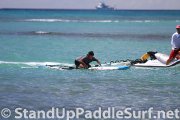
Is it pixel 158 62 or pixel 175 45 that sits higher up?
pixel 175 45

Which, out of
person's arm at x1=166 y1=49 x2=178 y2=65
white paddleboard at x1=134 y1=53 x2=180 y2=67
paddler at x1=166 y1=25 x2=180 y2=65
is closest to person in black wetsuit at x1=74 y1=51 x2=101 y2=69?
white paddleboard at x1=134 y1=53 x2=180 y2=67

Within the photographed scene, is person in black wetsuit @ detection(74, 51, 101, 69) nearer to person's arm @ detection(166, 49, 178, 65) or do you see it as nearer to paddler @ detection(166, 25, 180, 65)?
person's arm @ detection(166, 49, 178, 65)

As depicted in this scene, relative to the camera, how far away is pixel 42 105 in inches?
495

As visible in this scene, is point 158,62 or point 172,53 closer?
point 172,53

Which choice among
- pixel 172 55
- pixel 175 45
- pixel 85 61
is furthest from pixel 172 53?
pixel 85 61

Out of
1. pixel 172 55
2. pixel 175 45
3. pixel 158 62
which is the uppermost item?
pixel 175 45

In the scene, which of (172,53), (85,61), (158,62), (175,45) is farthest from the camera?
(158,62)

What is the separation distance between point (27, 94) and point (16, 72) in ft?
13.8

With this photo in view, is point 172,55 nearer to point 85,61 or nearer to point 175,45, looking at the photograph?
point 175,45

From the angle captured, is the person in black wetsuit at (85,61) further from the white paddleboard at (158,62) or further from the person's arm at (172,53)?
the person's arm at (172,53)

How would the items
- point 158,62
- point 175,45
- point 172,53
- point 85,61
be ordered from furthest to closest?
point 158,62 < point 85,61 < point 172,53 < point 175,45

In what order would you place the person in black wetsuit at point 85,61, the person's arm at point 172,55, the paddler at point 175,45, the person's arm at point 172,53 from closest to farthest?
the paddler at point 175,45
the person's arm at point 172,53
the person's arm at point 172,55
the person in black wetsuit at point 85,61

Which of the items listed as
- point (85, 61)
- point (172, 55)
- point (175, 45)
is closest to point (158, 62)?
point (172, 55)

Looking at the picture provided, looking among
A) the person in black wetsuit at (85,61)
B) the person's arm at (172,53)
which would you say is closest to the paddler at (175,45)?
the person's arm at (172,53)
